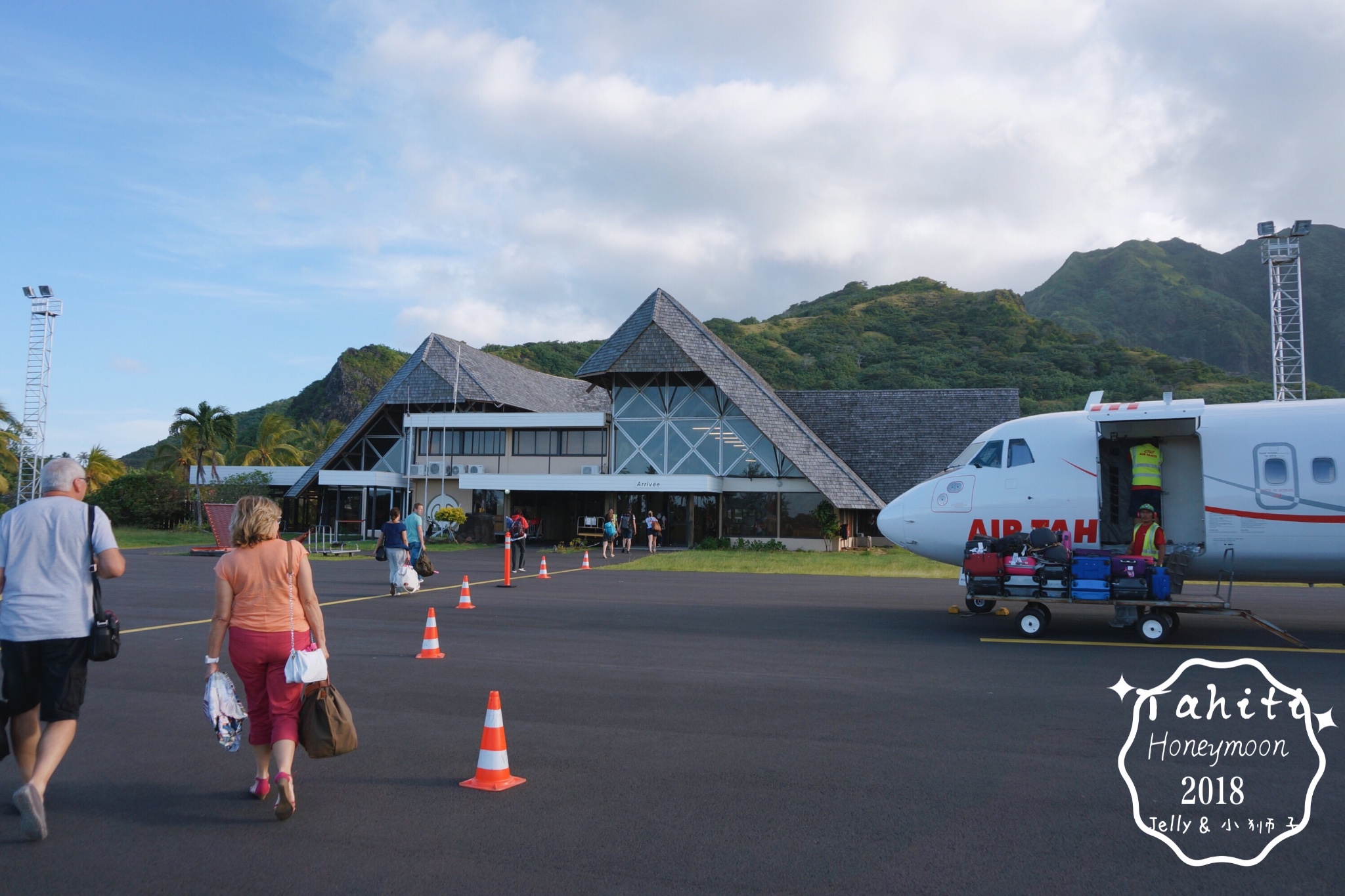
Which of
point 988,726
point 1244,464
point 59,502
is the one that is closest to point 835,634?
point 988,726

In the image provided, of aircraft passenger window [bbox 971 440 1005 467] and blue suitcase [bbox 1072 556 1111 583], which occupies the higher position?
aircraft passenger window [bbox 971 440 1005 467]

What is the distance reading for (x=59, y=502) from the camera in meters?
5.09

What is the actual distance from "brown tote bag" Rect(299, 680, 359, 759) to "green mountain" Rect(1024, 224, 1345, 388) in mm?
96418

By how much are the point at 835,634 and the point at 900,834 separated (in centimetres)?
766

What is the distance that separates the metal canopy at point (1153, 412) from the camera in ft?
41.4

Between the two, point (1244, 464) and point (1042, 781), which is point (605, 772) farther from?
point (1244, 464)

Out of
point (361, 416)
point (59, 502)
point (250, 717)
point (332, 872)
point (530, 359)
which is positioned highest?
point (530, 359)

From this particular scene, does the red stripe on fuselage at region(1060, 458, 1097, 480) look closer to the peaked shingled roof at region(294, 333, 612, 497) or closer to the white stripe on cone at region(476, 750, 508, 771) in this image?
the white stripe on cone at region(476, 750, 508, 771)

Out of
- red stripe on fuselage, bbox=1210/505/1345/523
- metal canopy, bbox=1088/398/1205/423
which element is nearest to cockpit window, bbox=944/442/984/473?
metal canopy, bbox=1088/398/1205/423

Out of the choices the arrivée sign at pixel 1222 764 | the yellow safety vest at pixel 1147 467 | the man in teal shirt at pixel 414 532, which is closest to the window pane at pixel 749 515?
the man in teal shirt at pixel 414 532

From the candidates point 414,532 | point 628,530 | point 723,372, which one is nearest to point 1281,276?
point 723,372

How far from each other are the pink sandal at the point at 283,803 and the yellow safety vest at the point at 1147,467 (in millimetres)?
12230

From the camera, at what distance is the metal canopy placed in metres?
12.6

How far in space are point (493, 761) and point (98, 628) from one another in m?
2.38
